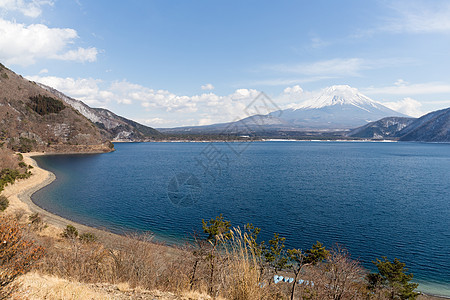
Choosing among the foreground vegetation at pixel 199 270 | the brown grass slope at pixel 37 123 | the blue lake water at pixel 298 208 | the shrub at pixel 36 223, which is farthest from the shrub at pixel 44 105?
the foreground vegetation at pixel 199 270

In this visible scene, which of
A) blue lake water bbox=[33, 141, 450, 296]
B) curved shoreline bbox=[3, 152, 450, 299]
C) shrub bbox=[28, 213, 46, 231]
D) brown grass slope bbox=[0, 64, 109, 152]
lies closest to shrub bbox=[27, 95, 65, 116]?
brown grass slope bbox=[0, 64, 109, 152]

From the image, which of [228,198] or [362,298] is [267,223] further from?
[362,298]

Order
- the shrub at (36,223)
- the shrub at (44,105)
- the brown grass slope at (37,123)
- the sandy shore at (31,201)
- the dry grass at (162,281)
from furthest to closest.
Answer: the shrub at (44,105) → the brown grass slope at (37,123) → the sandy shore at (31,201) → the shrub at (36,223) → the dry grass at (162,281)

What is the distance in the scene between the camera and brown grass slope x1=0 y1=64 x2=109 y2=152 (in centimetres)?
8875

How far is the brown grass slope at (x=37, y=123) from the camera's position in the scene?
8875 centimetres

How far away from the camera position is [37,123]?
9856cm

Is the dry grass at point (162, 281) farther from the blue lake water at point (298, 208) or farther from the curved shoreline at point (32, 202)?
the curved shoreline at point (32, 202)

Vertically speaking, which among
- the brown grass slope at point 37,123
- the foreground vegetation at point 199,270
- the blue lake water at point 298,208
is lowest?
the blue lake water at point 298,208

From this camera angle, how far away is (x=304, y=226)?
25.4m

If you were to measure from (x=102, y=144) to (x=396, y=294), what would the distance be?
120 meters

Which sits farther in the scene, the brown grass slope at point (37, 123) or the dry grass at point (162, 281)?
the brown grass slope at point (37, 123)

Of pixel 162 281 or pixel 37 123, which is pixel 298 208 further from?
pixel 37 123

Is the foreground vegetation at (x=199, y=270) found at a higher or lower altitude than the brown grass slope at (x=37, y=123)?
lower

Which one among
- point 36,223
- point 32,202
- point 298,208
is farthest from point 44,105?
point 298,208
